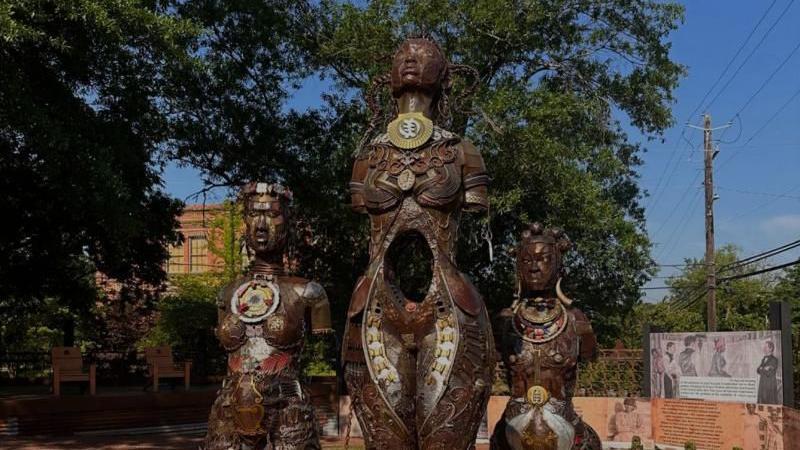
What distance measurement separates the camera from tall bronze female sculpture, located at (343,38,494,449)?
4.80 metres

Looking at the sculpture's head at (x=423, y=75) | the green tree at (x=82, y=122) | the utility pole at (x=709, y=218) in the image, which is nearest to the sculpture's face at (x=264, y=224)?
the sculpture's head at (x=423, y=75)

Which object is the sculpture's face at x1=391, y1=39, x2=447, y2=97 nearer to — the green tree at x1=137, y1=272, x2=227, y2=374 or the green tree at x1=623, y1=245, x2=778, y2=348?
the green tree at x1=137, y1=272, x2=227, y2=374

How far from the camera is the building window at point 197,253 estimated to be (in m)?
32.2

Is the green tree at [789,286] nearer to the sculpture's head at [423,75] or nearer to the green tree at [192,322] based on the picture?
the green tree at [192,322]

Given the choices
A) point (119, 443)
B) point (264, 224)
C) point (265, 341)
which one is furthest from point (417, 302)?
point (119, 443)

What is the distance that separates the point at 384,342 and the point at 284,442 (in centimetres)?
124

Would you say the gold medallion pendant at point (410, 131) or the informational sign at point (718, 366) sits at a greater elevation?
the gold medallion pendant at point (410, 131)

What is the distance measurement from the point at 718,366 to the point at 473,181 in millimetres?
7751

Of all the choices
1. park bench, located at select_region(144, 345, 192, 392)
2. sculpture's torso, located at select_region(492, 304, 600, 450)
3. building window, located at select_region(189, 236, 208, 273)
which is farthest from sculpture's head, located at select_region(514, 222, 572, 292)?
building window, located at select_region(189, 236, 208, 273)

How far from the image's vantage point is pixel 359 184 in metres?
5.20

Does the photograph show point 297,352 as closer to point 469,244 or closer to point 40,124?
point 40,124

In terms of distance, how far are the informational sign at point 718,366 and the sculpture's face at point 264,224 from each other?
7097mm

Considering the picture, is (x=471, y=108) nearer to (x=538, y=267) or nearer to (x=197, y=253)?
(x=538, y=267)

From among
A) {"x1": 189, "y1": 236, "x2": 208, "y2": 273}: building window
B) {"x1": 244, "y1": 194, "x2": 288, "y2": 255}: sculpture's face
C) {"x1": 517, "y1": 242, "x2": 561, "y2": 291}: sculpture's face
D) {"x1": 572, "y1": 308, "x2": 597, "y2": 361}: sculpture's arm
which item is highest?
{"x1": 189, "y1": 236, "x2": 208, "y2": 273}: building window
